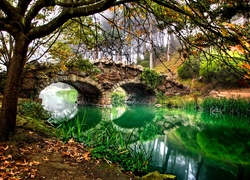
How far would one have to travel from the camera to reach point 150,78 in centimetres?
1853

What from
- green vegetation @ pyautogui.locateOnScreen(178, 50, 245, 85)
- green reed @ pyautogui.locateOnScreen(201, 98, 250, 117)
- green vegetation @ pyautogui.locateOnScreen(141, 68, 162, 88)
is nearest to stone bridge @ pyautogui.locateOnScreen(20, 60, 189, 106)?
green vegetation @ pyautogui.locateOnScreen(141, 68, 162, 88)

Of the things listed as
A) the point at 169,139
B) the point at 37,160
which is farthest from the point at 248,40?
the point at 169,139

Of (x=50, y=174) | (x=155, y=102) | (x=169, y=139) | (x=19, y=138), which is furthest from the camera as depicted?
(x=155, y=102)

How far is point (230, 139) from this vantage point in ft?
27.9

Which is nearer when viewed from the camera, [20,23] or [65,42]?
[20,23]

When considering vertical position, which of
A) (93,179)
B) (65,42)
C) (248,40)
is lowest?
(93,179)

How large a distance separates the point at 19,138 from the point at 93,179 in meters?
1.65

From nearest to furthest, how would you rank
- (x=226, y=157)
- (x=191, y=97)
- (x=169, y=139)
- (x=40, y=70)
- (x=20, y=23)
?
(x=20, y=23) < (x=226, y=157) < (x=169, y=139) < (x=40, y=70) < (x=191, y=97)

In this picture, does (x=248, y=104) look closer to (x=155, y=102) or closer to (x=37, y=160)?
(x=155, y=102)

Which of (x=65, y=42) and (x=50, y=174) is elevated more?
(x=65, y=42)

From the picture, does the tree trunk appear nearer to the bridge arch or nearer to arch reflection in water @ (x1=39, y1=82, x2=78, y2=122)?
arch reflection in water @ (x1=39, y1=82, x2=78, y2=122)

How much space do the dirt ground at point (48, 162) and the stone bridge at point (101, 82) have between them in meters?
8.49

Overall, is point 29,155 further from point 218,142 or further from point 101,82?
point 101,82

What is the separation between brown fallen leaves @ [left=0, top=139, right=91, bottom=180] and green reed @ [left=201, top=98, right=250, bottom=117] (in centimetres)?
1207
